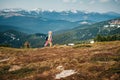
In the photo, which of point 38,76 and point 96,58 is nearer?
point 38,76

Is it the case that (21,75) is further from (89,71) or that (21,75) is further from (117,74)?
(117,74)

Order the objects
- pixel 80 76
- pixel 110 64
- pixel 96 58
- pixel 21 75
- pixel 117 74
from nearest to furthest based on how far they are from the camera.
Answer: pixel 117 74, pixel 80 76, pixel 110 64, pixel 21 75, pixel 96 58

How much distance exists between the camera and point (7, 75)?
36938 mm

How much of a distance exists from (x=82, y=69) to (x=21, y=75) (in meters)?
10.4

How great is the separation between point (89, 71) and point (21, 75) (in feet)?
38.1

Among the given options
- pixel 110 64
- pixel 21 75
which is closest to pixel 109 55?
pixel 110 64

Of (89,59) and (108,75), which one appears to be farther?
(89,59)

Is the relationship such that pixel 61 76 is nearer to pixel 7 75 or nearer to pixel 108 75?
pixel 108 75

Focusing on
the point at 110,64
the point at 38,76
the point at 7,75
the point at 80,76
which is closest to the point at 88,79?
the point at 80,76

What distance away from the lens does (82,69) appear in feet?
106

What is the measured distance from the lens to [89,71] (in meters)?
31.0

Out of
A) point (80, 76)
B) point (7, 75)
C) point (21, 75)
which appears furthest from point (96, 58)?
point (7, 75)

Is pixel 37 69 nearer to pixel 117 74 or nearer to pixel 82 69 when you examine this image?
pixel 82 69

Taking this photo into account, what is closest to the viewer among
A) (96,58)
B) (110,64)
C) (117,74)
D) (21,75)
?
(117,74)
